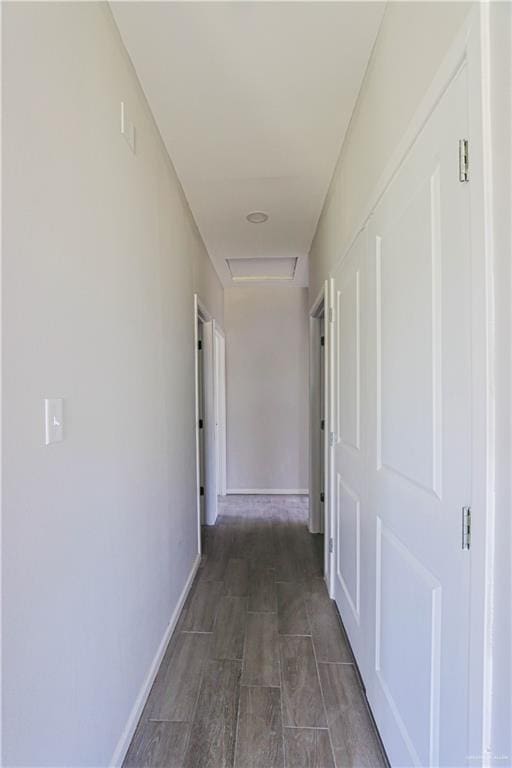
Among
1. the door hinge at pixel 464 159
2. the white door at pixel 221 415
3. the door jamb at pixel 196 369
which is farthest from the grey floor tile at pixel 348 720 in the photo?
the white door at pixel 221 415

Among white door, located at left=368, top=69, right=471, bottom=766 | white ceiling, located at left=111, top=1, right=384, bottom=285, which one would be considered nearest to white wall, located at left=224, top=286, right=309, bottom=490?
white ceiling, located at left=111, top=1, right=384, bottom=285

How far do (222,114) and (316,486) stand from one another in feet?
9.62

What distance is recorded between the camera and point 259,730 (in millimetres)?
1515

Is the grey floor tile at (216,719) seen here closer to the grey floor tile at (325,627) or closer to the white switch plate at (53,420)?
the grey floor tile at (325,627)

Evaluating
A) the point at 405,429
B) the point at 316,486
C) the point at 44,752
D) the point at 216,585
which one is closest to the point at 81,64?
the point at 405,429

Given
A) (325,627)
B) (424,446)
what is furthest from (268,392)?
(424,446)

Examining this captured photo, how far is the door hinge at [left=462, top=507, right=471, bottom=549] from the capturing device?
2.79 feet

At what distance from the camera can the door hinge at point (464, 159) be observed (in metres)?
0.85

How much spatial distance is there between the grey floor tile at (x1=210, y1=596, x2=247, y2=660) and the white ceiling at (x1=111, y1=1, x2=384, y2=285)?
2.62 metres

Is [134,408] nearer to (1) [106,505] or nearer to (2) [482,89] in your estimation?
(1) [106,505]

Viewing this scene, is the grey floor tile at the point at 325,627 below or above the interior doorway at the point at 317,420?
below

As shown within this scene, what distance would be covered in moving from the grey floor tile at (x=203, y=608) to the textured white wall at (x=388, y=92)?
2.20m

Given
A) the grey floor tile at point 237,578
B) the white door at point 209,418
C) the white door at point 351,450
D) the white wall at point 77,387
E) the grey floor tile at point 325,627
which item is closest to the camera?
the white wall at point 77,387

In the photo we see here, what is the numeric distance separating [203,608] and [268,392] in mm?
2955
